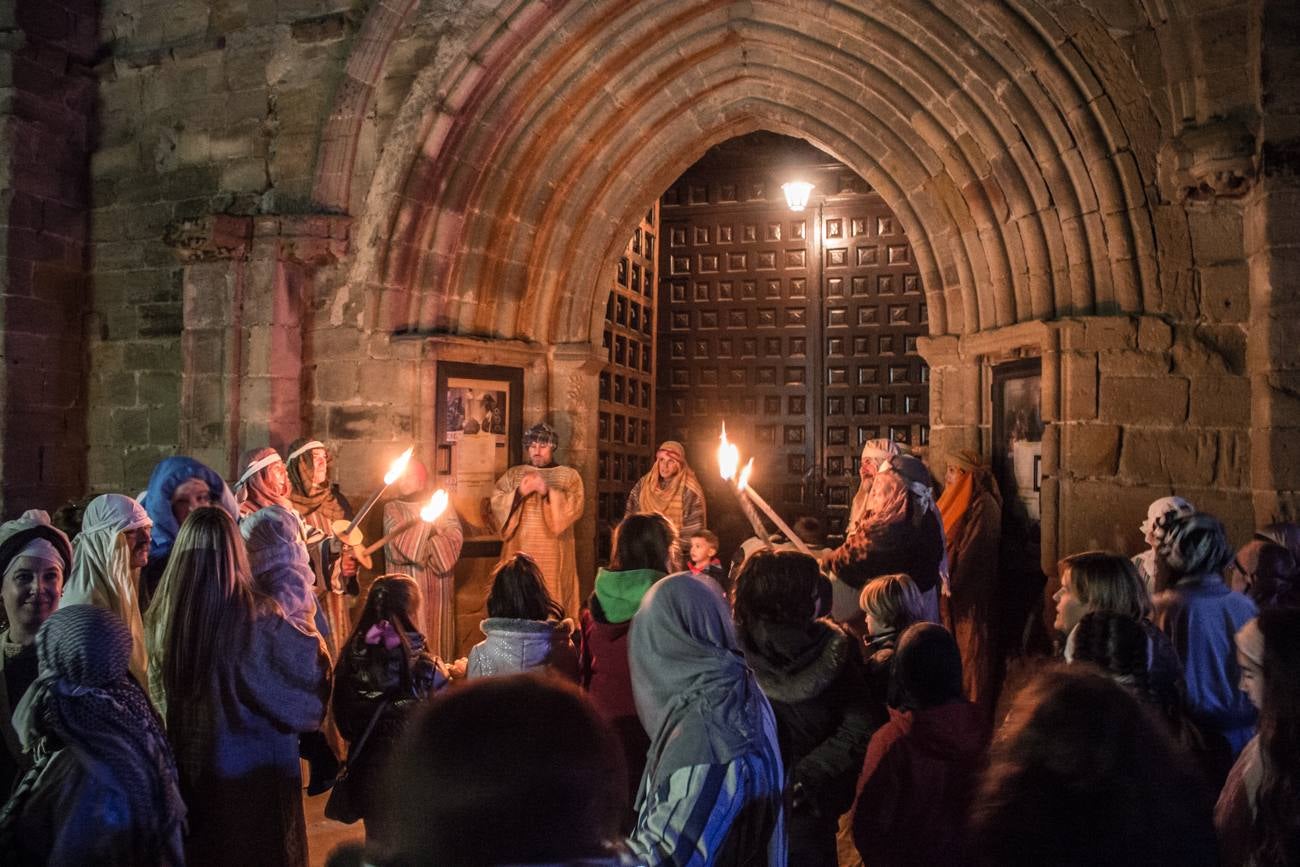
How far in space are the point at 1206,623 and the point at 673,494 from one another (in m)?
4.10

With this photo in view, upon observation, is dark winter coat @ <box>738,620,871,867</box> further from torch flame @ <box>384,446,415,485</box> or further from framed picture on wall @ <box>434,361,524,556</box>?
framed picture on wall @ <box>434,361,524,556</box>

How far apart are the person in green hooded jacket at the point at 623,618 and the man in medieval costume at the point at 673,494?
350 cm

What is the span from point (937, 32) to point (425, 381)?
4.19m

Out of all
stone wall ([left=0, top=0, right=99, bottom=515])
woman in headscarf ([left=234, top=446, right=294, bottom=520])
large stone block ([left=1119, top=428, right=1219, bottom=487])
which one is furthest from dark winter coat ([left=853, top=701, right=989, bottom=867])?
stone wall ([left=0, top=0, right=99, bottom=515])

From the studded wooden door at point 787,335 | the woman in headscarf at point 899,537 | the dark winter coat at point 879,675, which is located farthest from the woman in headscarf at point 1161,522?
the studded wooden door at point 787,335

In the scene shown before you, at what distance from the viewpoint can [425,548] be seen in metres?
6.72

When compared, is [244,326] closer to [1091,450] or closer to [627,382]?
[627,382]

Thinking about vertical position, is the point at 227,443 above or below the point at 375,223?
below

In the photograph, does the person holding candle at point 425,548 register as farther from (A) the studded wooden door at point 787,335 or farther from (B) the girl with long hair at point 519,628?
(B) the girl with long hair at point 519,628

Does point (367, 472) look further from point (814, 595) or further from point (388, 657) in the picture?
point (814, 595)

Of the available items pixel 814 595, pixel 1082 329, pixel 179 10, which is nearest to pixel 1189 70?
pixel 1082 329

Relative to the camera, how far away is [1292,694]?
6.24ft

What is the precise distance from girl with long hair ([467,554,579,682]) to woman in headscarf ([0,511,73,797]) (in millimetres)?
1302

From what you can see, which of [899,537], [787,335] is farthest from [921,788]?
[787,335]
